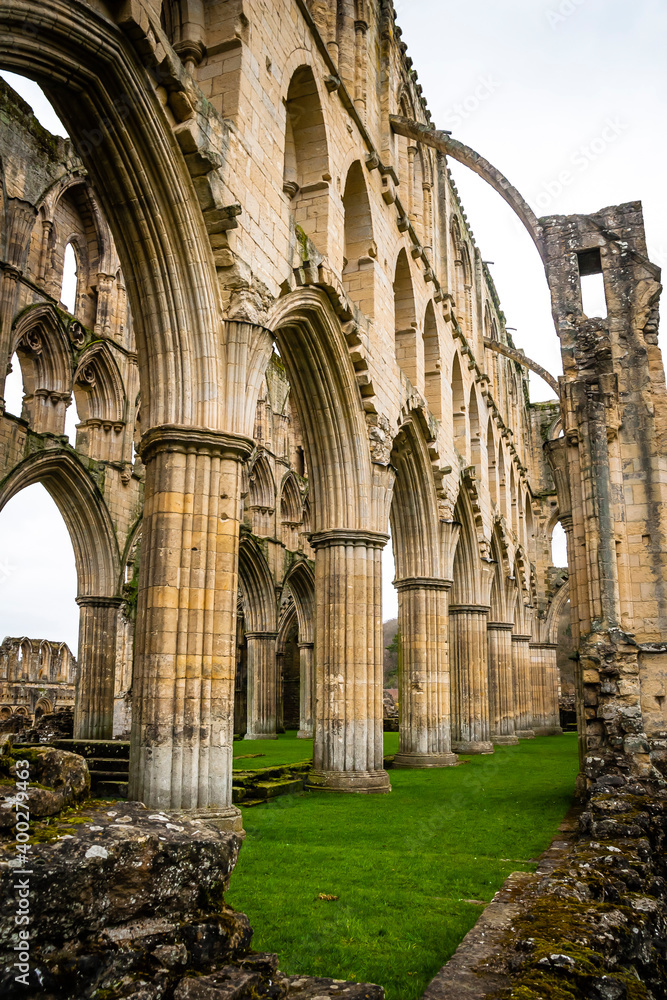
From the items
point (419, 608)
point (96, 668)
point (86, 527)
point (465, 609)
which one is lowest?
point (96, 668)

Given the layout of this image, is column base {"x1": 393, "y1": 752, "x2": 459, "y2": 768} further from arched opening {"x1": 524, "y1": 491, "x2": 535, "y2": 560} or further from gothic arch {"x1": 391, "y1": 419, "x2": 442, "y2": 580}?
arched opening {"x1": 524, "y1": 491, "x2": 535, "y2": 560}

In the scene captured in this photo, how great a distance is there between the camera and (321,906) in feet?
16.6

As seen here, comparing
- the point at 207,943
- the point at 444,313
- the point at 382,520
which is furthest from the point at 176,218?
the point at 444,313

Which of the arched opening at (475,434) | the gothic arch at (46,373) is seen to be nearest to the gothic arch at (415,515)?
the arched opening at (475,434)

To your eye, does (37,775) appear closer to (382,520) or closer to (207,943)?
(207,943)

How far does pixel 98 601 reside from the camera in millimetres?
19844

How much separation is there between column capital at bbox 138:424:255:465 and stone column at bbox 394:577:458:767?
8.92 meters

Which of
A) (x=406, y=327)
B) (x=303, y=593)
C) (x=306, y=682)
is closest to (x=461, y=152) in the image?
(x=406, y=327)

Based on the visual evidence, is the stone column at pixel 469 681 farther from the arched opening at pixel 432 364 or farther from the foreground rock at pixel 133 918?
the foreground rock at pixel 133 918

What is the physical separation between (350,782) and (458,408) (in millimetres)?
12231

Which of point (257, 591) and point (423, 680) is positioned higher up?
point (257, 591)

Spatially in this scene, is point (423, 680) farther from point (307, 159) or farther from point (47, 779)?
point (47, 779)

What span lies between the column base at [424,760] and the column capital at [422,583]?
332 centimetres

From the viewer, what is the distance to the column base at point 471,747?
19.5 metres
